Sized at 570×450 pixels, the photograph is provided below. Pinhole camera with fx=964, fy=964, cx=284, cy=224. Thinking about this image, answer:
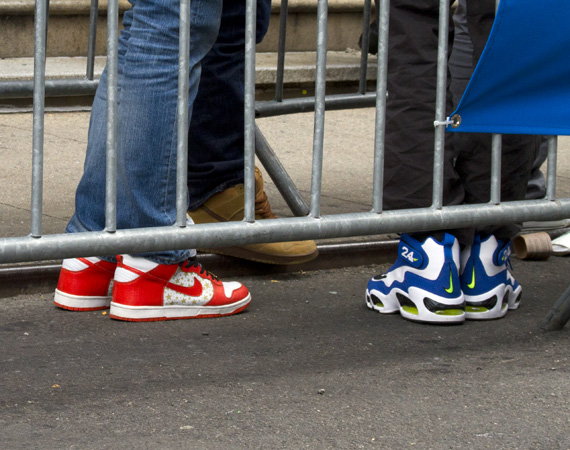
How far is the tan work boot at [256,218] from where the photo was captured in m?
2.96

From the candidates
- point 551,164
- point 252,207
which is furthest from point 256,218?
point 551,164

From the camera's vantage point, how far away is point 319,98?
215 centimetres

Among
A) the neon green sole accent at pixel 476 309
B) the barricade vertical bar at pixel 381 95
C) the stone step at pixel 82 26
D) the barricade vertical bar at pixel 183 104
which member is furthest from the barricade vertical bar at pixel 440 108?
the stone step at pixel 82 26

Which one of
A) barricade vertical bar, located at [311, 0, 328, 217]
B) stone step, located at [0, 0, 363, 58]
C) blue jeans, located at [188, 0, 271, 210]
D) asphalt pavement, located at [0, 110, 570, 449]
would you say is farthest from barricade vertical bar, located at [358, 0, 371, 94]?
stone step, located at [0, 0, 363, 58]

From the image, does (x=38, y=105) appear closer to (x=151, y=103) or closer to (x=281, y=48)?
(x=151, y=103)

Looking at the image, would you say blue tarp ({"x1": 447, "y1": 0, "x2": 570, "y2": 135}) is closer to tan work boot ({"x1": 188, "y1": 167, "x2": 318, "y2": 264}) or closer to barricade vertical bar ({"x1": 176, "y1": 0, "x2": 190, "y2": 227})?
barricade vertical bar ({"x1": 176, "y1": 0, "x2": 190, "y2": 227})

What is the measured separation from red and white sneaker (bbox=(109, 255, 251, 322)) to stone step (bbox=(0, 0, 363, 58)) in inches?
157

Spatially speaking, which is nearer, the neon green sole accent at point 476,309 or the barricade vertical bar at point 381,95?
the barricade vertical bar at point 381,95

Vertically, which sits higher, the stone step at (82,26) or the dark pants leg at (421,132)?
the stone step at (82,26)

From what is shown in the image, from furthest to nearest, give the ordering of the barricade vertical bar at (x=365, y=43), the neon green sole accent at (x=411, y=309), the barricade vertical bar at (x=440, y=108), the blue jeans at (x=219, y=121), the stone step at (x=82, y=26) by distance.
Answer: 1. the stone step at (x=82, y=26)
2. the barricade vertical bar at (x=365, y=43)
3. the blue jeans at (x=219, y=121)
4. the neon green sole accent at (x=411, y=309)
5. the barricade vertical bar at (x=440, y=108)

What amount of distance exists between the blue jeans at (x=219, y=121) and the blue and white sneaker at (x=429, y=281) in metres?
0.63

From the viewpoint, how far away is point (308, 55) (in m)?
7.26

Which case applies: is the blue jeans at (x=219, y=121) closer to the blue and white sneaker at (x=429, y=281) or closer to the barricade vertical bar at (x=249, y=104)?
the blue and white sneaker at (x=429, y=281)

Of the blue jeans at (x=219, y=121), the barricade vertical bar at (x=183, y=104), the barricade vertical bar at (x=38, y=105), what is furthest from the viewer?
the blue jeans at (x=219, y=121)
